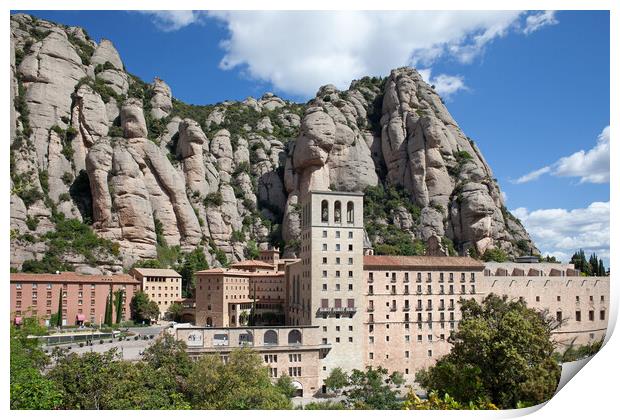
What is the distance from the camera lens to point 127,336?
44969mm

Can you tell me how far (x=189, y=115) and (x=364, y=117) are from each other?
30.6 metres

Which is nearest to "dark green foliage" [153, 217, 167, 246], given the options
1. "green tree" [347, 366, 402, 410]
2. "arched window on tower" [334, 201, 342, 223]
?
"arched window on tower" [334, 201, 342, 223]

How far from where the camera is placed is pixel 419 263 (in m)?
48.5

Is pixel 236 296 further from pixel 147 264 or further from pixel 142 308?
pixel 147 264

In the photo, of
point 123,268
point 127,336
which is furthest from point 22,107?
point 127,336

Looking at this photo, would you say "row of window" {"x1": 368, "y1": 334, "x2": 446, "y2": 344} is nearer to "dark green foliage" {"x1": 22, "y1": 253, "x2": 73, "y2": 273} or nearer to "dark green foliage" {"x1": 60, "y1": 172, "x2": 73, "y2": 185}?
"dark green foliage" {"x1": 22, "y1": 253, "x2": 73, "y2": 273}

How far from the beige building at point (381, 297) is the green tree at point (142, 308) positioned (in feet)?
48.7

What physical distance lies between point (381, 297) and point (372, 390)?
411 inches

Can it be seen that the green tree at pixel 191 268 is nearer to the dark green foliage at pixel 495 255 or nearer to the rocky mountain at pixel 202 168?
the rocky mountain at pixel 202 168

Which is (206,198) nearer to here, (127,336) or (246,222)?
(246,222)

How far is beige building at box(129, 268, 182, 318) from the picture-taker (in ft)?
193

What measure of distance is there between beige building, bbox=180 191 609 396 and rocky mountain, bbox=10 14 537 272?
19.8 meters

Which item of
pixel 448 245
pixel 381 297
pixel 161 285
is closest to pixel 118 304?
pixel 161 285

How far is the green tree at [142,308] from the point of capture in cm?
5588
